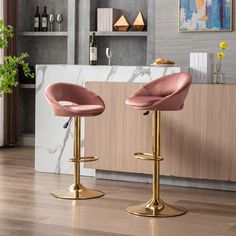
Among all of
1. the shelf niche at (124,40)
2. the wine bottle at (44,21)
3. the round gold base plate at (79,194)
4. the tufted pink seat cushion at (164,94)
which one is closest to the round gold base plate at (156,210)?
the round gold base plate at (79,194)

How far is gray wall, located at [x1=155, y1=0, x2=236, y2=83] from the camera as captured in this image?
24.6 ft

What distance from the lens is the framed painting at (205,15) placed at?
292 inches

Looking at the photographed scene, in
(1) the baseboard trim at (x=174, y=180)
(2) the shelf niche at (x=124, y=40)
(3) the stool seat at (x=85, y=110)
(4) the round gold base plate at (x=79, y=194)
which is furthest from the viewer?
(2) the shelf niche at (x=124, y=40)

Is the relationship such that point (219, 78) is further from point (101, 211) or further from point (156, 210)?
point (101, 211)

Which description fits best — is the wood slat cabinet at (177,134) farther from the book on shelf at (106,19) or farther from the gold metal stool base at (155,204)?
the book on shelf at (106,19)

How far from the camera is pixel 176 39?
25.3 feet

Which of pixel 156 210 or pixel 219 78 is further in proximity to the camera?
pixel 219 78

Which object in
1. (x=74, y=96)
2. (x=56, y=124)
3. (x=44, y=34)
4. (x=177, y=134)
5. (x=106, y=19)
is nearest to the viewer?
(x=74, y=96)

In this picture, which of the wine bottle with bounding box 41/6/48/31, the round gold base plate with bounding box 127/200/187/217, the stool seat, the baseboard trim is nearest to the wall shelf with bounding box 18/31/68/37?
the wine bottle with bounding box 41/6/48/31

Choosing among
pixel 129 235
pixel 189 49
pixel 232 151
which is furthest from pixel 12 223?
pixel 189 49

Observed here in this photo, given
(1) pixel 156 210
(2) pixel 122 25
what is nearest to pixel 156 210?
(1) pixel 156 210

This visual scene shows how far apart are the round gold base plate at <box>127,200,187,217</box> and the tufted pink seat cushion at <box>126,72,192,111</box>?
2.42 feet

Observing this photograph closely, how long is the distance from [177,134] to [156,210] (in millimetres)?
1171

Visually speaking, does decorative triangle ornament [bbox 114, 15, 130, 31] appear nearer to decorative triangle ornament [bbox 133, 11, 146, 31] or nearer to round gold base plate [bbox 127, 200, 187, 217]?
decorative triangle ornament [bbox 133, 11, 146, 31]
